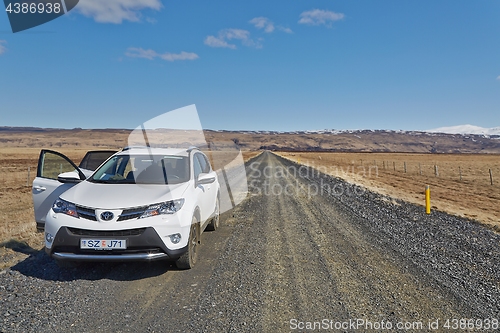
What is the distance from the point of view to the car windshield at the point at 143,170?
550 cm

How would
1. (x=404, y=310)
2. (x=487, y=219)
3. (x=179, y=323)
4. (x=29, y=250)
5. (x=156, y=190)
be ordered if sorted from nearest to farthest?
1. (x=179, y=323)
2. (x=404, y=310)
3. (x=156, y=190)
4. (x=29, y=250)
5. (x=487, y=219)

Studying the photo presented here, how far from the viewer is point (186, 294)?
13.7 ft

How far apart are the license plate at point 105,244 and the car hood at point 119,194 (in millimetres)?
448

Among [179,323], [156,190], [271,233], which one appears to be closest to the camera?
[179,323]

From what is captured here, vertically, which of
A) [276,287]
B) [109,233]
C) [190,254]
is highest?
[109,233]

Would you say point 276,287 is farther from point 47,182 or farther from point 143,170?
point 47,182

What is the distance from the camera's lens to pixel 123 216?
170 inches

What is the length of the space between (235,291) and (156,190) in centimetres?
194

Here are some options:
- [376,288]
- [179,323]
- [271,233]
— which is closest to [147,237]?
[179,323]

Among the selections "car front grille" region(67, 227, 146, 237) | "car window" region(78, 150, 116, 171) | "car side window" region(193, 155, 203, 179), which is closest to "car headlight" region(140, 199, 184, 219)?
"car front grille" region(67, 227, 146, 237)

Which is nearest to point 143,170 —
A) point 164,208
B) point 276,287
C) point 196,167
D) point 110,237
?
point 196,167

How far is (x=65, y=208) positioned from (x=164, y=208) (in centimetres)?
138

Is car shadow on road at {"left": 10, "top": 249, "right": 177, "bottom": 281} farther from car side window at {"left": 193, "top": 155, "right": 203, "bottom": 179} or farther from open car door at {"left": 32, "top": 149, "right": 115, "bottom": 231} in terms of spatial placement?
car side window at {"left": 193, "top": 155, "right": 203, "bottom": 179}

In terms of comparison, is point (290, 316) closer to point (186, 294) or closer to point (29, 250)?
point (186, 294)
